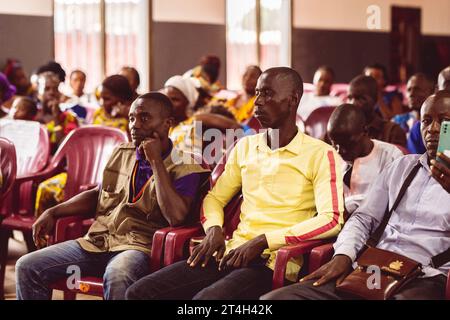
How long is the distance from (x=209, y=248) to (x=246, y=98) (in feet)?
13.2

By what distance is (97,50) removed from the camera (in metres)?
9.80

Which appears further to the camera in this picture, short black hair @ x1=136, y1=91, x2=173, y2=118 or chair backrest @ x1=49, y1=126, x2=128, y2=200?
chair backrest @ x1=49, y1=126, x2=128, y2=200

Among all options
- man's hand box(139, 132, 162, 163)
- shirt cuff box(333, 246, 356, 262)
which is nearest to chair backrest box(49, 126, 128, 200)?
man's hand box(139, 132, 162, 163)

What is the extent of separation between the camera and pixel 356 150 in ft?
11.5

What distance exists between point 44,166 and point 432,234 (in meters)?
2.81

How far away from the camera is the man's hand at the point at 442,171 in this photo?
248cm

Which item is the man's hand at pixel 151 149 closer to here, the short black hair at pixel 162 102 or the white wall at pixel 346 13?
the short black hair at pixel 162 102

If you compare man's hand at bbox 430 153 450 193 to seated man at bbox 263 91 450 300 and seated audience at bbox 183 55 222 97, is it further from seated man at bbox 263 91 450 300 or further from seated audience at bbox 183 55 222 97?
seated audience at bbox 183 55 222 97

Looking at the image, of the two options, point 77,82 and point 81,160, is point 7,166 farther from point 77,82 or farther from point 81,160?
point 77,82

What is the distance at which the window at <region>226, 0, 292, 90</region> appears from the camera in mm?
10773

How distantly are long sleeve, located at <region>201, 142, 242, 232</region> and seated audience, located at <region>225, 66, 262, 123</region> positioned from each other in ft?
9.85

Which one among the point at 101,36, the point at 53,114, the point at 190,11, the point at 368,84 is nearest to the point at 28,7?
the point at 101,36
